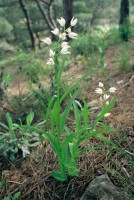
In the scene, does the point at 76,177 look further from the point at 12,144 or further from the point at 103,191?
the point at 12,144

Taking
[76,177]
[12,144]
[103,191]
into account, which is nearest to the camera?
[103,191]

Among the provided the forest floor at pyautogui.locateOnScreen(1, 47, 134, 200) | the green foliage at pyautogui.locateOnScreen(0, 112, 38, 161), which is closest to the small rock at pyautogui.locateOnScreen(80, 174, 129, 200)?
the forest floor at pyautogui.locateOnScreen(1, 47, 134, 200)

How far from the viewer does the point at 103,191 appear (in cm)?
154

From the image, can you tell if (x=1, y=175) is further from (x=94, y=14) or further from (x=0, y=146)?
(x=94, y=14)

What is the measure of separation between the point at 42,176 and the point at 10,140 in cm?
41

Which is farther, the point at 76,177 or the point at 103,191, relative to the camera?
the point at 76,177

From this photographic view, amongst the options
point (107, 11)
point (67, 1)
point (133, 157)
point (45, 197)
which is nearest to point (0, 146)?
point (45, 197)

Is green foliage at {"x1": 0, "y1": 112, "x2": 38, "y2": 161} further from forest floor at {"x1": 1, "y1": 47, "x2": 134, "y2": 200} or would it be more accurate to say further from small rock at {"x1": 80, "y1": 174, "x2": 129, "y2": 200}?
small rock at {"x1": 80, "y1": 174, "x2": 129, "y2": 200}

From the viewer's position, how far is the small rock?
1.51m

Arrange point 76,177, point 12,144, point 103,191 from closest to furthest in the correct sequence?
point 103,191 < point 76,177 < point 12,144

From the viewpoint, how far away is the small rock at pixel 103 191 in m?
1.51

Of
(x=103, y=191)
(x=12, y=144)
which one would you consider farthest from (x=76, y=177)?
(x=12, y=144)

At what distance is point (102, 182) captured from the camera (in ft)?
5.20

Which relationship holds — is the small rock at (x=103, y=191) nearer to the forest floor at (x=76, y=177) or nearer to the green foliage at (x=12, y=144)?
the forest floor at (x=76, y=177)
